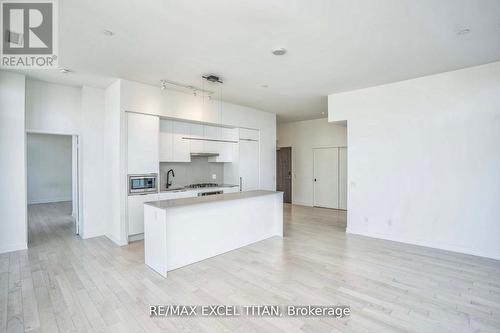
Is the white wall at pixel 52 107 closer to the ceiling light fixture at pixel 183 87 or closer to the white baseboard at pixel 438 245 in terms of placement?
the ceiling light fixture at pixel 183 87

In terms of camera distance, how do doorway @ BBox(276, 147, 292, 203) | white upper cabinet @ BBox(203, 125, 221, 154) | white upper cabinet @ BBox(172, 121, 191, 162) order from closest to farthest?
1. white upper cabinet @ BBox(172, 121, 191, 162)
2. white upper cabinet @ BBox(203, 125, 221, 154)
3. doorway @ BBox(276, 147, 292, 203)

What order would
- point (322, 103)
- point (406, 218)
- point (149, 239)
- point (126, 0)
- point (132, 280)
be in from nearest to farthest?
point (126, 0) < point (132, 280) < point (149, 239) < point (406, 218) < point (322, 103)

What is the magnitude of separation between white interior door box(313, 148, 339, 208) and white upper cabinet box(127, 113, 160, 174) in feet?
18.0

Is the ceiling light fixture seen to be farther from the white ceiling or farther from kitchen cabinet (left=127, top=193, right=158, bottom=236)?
kitchen cabinet (left=127, top=193, right=158, bottom=236)

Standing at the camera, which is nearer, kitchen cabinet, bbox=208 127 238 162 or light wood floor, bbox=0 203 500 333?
light wood floor, bbox=0 203 500 333

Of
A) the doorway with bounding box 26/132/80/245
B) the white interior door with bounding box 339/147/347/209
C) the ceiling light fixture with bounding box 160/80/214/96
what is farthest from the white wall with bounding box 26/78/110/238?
the white interior door with bounding box 339/147/347/209

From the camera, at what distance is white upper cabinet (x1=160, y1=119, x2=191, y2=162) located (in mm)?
5402

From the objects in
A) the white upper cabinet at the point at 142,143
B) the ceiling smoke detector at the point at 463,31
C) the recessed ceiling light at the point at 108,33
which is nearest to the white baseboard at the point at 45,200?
the white upper cabinet at the point at 142,143

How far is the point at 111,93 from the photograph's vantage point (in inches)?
194

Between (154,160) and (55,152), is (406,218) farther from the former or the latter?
(55,152)

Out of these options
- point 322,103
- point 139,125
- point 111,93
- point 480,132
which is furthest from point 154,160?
point 480,132

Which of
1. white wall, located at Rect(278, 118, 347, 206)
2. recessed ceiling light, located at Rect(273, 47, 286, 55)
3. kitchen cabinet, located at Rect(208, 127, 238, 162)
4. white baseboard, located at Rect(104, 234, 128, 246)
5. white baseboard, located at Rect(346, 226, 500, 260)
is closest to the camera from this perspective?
recessed ceiling light, located at Rect(273, 47, 286, 55)

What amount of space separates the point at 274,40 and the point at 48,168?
10.2 meters

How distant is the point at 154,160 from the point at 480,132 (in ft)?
18.9
